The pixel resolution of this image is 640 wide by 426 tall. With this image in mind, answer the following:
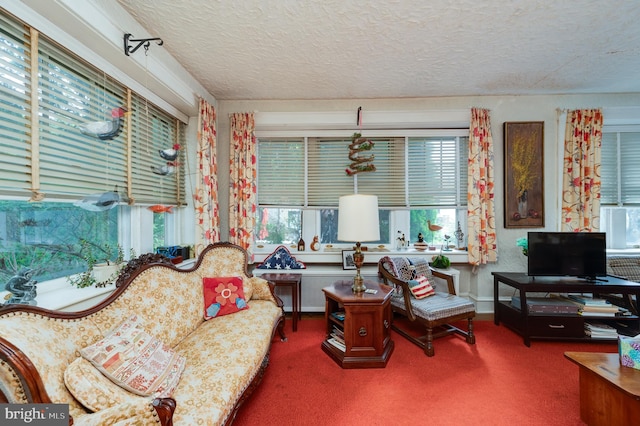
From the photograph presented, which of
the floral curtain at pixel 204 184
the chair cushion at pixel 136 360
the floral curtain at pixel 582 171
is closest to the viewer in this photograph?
the chair cushion at pixel 136 360

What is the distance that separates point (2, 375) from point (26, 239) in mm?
1023

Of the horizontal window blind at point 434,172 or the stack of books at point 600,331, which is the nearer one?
the stack of books at point 600,331

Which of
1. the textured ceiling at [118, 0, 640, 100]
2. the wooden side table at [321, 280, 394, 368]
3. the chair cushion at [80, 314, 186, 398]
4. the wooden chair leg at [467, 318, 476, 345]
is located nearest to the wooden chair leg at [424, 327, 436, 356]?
the wooden side table at [321, 280, 394, 368]

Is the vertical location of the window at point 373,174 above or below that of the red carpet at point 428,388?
above

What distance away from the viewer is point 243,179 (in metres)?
3.29

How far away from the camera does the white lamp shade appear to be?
2.27m

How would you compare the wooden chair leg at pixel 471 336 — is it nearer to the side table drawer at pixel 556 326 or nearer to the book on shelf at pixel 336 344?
the side table drawer at pixel 556 326

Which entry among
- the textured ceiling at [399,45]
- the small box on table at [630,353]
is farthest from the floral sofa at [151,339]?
the small box on table at [630,353]

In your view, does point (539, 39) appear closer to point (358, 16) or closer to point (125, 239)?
point (358, 16)

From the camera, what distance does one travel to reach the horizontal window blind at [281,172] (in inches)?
139

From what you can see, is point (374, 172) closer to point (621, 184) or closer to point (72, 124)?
point (72, 124)

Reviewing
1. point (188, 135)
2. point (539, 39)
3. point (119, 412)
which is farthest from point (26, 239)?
point (539, 39)

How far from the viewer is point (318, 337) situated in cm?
275

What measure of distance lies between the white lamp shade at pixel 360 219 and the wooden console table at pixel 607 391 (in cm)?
156
